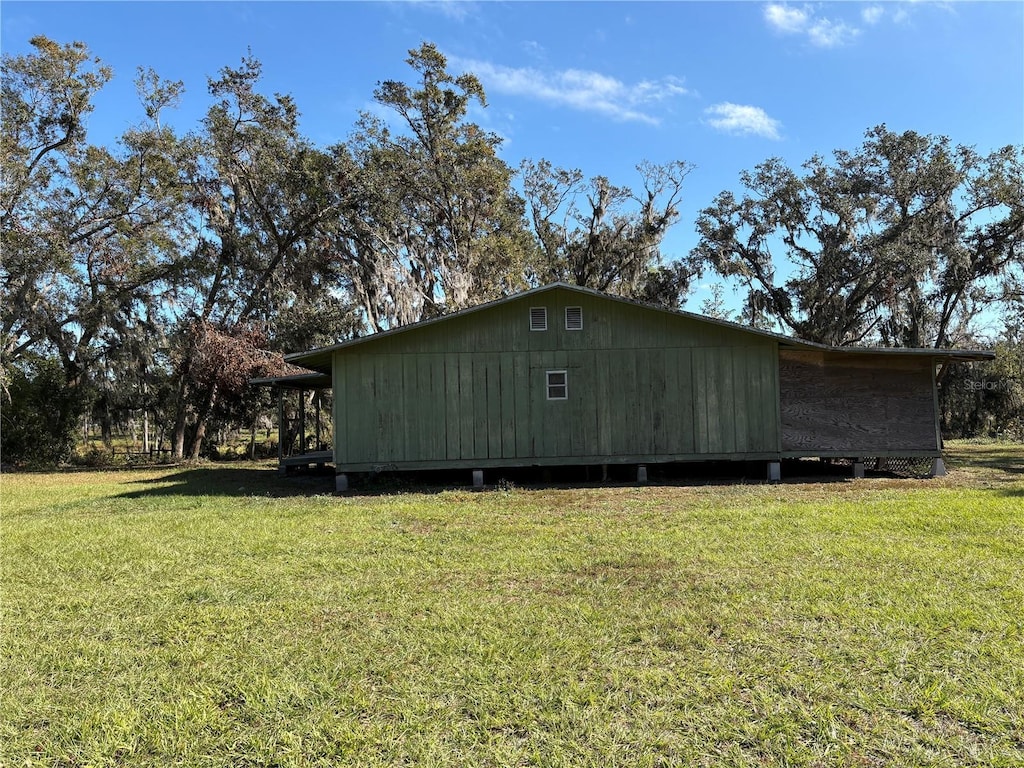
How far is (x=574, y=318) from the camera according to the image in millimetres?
12133

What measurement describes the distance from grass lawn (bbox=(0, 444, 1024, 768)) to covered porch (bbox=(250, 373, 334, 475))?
6687 mm

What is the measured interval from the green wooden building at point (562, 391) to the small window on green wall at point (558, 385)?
0.8 inches

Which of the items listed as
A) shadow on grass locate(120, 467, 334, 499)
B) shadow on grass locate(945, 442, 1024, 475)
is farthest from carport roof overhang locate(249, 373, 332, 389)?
shadow on grass locate(945, 442, 1024, 475)

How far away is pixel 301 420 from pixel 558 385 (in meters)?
8.38

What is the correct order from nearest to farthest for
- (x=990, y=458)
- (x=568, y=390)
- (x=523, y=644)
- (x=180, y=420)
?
1. (x=523, y=644)
2. (x=568, y=390)
3. (x=990, y=458)
4. (x=180, y=420)

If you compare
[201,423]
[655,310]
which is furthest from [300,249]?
[655,310]

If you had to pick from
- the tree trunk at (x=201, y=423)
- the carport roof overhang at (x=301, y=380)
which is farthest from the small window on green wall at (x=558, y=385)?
the tree trunk at (x=201, y=423)

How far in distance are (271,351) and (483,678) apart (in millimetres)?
19711

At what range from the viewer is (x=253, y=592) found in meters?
5.07

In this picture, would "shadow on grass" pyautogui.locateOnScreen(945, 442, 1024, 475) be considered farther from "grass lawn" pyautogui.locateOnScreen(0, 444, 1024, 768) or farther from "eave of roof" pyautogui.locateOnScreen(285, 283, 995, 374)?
"grass lawn" pyautogui.locateOnScreen(0, 444, 1024, 768)

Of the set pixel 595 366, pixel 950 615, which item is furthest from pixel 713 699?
pixel 595 366

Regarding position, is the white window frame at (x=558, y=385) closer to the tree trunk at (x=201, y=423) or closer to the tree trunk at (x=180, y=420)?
the tree trunk at (x=201, y=423)

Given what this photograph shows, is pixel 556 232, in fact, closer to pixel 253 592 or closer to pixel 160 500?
pixel 160 500

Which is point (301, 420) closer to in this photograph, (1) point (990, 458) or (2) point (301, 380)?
(2) point (301, 380)
